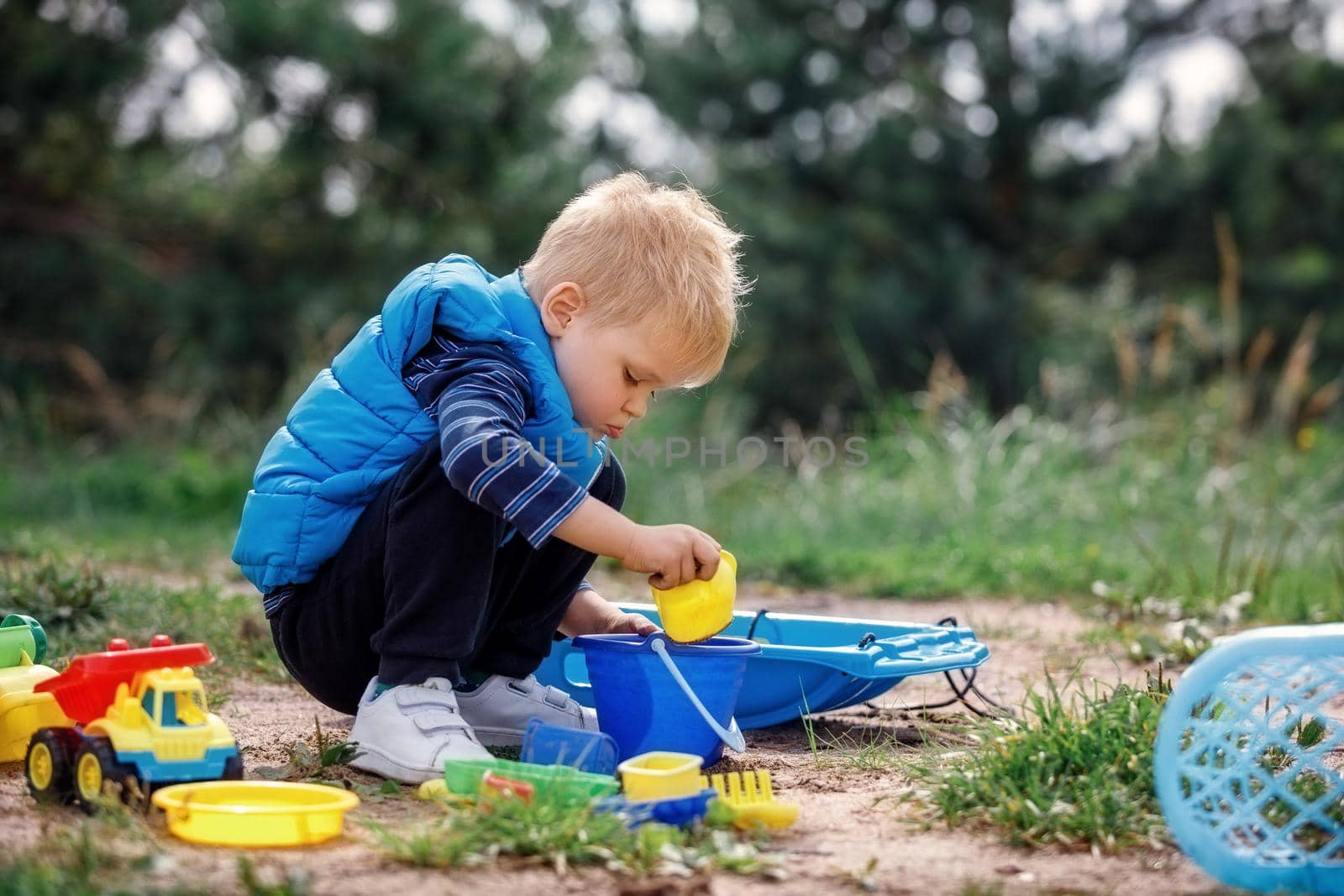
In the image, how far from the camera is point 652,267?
2230 mm

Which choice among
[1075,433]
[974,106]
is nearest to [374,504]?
[1075,433]

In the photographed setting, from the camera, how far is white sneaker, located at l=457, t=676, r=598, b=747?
2.36 metres

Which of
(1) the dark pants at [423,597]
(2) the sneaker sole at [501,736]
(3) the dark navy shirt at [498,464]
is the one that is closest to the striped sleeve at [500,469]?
(3) the dark navy shirt at [498,464]

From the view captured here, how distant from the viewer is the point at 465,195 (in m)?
7.89

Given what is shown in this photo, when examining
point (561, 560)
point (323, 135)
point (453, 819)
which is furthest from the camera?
point (323, 135)

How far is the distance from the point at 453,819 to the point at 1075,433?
15.9 feet

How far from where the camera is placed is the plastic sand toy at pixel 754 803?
180cm

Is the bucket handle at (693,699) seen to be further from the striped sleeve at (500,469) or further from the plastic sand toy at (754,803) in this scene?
the striped sleeve at (500,469)

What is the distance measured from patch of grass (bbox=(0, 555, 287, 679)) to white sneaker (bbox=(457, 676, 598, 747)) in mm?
719

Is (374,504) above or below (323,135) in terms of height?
below

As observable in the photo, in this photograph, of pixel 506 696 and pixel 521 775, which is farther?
pixel 506 696

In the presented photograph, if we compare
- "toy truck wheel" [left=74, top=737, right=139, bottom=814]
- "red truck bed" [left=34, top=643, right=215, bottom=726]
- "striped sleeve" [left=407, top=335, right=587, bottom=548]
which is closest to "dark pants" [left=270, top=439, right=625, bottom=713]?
"striped sleeve" [left=407, top=335, right=587, bottom=548]

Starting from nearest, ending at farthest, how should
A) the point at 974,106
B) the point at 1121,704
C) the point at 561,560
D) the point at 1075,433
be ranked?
the point at 1121,704 → the point at 561,560 → the point at 1075,433 → the point at 974,106

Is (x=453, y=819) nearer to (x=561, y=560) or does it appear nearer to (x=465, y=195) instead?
(x=561, y=560)
